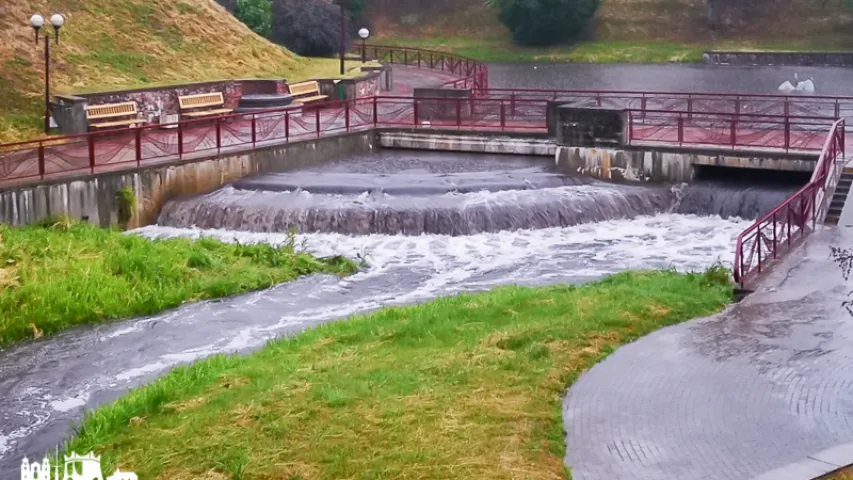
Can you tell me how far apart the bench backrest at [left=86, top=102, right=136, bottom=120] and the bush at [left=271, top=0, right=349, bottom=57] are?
19797mm

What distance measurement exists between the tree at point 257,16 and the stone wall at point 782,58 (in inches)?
1122

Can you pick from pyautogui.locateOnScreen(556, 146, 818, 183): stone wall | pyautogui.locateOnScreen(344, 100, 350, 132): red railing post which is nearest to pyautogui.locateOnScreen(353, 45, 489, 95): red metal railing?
pyautogui.locateOnScreen(344, 100, 350, 132): red railing post

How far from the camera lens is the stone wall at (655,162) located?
23922mm

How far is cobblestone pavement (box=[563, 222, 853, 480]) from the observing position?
30.2 feet

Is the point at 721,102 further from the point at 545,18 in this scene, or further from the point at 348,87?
the point at 545,18

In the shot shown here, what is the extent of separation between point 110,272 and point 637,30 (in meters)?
58.3

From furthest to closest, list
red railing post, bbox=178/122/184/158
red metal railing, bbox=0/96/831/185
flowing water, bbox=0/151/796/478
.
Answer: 1. red railing post, bbox=178/122/184/158
2. red metal railing, bbox=0/96/831/185
3. flowing water, bbox=0/151/796/478

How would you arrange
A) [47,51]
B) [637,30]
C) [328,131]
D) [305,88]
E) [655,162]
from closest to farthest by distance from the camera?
[47,51], [655,162], [328,131], [305,88], [637,30]

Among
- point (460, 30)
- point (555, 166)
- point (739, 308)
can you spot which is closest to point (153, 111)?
point (555, 166)

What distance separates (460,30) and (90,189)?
55.9 metres

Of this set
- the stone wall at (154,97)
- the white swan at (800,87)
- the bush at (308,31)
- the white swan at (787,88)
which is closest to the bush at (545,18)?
the white swan at (787,88)

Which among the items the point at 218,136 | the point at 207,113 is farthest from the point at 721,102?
the point at 218,136

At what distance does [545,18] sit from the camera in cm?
7025

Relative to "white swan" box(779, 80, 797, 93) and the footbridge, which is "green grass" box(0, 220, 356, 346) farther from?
"white swan" box(779, 80, 797, 93)
